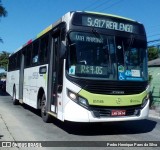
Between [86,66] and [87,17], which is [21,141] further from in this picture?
[87,17]

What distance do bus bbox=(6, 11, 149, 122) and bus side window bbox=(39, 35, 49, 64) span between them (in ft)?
3.85

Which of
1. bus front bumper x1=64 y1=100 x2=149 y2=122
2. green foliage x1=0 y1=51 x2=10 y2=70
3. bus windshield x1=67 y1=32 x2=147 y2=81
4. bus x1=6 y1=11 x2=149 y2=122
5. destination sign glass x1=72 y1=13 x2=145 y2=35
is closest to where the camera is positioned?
bus front bumper x1=64 y1=100 x2=149 y2=122

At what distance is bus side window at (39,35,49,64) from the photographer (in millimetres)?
11666

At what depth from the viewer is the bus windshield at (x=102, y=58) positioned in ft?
29.6

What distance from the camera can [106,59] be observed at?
30.2 feet

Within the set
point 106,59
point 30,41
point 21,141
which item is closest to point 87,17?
point 106,59

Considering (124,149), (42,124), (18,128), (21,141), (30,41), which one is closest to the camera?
(124,149)

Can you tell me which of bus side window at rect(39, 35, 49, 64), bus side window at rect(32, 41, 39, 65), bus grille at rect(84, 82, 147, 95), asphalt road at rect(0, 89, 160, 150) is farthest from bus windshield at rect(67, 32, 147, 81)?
→ bus side window at rect(32, 41, 39, 65)

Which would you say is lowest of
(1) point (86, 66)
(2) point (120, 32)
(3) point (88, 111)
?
(3) point (88, 111)

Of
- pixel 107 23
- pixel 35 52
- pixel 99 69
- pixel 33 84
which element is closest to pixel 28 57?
pixel 35 52

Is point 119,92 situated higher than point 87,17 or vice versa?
point 87,17

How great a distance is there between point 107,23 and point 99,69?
149cm

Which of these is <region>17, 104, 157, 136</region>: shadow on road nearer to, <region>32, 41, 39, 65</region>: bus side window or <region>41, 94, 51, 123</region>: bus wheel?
<region>41, 94, 51, 123</region>: bus wheel

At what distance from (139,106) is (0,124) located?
4545 mm
